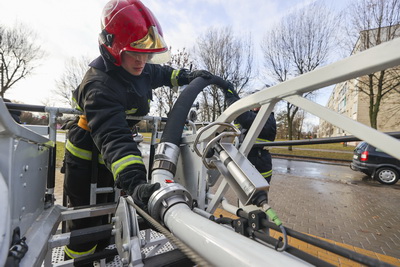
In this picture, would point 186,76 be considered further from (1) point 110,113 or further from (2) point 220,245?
(2) point 220,245

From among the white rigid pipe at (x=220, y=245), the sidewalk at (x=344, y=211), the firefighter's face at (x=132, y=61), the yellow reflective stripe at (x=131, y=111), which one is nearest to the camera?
the white rigid pipe at (x=220, y=245)

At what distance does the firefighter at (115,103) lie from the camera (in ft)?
4.32

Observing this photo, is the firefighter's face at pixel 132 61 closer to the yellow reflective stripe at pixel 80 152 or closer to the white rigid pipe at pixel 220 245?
the yellow reflective stripe at pixel 80 152

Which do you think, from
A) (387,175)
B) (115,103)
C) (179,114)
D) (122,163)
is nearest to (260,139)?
(179,114)

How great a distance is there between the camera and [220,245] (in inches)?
30.0

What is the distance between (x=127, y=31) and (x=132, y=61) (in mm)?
212

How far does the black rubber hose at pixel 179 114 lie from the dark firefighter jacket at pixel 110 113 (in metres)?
0.27

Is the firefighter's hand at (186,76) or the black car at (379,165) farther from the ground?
the firefighter's hand at (186,76)

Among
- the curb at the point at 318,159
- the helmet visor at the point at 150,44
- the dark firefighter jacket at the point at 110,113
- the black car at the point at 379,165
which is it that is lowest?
the curb at the point at 318,159

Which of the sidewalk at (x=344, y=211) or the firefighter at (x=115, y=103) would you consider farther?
the sidewalk at (x=344, y=211)

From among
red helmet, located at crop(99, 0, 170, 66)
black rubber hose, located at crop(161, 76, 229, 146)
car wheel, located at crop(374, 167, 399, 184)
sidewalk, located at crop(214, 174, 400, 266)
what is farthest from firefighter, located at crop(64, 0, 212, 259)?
car wheel, located at crop(374, 167, 399, 184)

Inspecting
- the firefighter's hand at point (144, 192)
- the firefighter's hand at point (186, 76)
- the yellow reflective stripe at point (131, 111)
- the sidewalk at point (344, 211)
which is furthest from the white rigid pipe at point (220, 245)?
the sidewalk at point (344, 211)

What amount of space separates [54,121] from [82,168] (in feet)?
1.46

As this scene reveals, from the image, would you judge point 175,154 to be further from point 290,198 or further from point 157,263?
point 290,198
